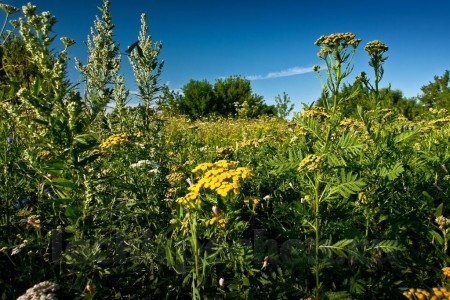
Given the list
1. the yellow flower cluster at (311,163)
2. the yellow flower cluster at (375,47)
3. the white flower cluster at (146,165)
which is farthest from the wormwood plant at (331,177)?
the white flower cluster at (146,165)

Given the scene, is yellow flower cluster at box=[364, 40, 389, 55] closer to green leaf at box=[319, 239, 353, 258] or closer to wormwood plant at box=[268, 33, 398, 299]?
wormwood plant at box=[268, 33, 398, 299]

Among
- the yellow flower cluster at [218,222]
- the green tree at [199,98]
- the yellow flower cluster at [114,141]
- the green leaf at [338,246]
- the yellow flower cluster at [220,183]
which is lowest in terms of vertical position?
the green leaf at [338,246]

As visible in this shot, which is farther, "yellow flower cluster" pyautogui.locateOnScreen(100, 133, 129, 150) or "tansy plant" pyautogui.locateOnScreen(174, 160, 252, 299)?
"yellow flower cluster" pyautogui.locateOnScreen(100, 133, 129, 150)

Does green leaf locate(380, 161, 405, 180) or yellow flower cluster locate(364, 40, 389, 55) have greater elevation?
yellow flower cluster locate(364, 40, 389, 55)

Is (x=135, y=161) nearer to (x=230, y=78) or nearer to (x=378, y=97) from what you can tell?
(x=378, y=97)

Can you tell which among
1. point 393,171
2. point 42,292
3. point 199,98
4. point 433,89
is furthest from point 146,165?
point 199,98

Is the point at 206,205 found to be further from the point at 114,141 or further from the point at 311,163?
the point at 114,141

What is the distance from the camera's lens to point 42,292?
2.00 metres

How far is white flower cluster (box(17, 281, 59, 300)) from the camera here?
196 cm

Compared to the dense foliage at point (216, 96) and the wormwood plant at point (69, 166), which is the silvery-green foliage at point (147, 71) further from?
the dense foliage at point (216, 96)

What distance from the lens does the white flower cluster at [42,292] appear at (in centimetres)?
196

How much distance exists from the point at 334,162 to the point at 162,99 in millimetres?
1695

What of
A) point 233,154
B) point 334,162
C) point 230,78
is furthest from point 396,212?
point 230,78

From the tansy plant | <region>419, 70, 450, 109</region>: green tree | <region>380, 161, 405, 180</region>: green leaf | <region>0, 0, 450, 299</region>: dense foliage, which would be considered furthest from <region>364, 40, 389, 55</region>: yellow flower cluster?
<region>419, 70, 450, 109</region>: green tree
